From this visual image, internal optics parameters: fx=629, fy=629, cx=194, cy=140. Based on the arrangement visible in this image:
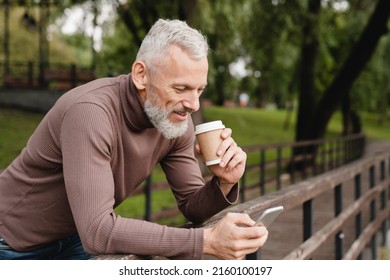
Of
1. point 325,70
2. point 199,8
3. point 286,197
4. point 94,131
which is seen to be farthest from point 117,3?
point 325,70

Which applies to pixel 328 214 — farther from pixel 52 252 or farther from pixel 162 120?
pixel 162 120

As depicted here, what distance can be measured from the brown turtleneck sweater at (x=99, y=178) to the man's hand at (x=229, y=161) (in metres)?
0.08

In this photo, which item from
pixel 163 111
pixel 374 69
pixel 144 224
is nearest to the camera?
pixel 144 224

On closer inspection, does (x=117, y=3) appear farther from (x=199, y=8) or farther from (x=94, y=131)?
(x=94, y=131)

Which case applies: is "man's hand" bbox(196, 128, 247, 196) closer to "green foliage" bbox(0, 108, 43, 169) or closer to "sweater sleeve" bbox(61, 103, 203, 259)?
"sweater sleeve" bbox(61, 103, 203, 259)

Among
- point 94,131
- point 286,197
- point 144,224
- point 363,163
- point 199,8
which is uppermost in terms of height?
point 199,8

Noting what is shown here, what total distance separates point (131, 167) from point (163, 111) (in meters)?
0.22

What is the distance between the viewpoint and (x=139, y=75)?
1.95 m

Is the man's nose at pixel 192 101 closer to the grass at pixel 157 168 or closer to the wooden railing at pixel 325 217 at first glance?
the wooden railing at pixel 325 217

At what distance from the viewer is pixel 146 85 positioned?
6.40ft

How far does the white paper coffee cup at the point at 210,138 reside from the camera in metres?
1.91

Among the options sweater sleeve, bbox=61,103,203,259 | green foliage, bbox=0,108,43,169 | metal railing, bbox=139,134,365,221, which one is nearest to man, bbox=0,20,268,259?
sweater sleeve, bbox=61,103,203,259

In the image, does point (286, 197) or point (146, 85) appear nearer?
point (146, 85)

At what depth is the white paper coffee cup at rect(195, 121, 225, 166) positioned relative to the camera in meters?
1.91
